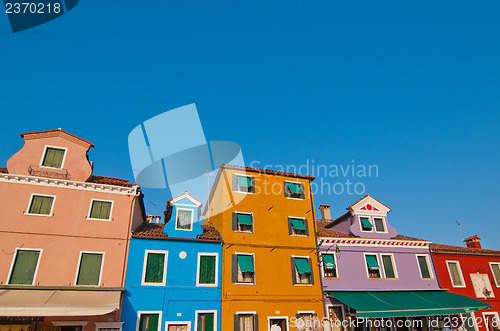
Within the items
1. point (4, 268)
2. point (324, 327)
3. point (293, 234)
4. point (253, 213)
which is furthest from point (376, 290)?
point (4, 268)

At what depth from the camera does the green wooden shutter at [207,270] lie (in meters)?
20.1

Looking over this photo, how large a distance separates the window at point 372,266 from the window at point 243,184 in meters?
9.98

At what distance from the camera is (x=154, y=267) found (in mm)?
19391

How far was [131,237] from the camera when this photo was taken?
64.3 ft

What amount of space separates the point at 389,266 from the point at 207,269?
545 inches

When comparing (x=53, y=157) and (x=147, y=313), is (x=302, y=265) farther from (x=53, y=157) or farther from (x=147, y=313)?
(x=53, y=157)

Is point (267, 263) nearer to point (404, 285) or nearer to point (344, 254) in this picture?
point (344, 254)

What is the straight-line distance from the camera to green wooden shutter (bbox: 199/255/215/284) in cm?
2006

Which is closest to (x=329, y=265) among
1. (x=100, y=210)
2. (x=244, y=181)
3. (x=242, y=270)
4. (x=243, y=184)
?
(x=242, y=270)

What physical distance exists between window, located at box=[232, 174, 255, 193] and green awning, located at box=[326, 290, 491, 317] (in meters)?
9.05

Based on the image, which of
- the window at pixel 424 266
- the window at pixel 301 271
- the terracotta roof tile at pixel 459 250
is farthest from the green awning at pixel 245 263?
the terracotta roof tile at pixel 459 250

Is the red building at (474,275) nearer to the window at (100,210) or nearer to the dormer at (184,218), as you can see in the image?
the dormer at (184,218)

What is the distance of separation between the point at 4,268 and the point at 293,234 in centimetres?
1718

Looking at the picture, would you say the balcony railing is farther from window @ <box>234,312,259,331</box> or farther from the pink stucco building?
window @ <box>234,312,259,331</box>
